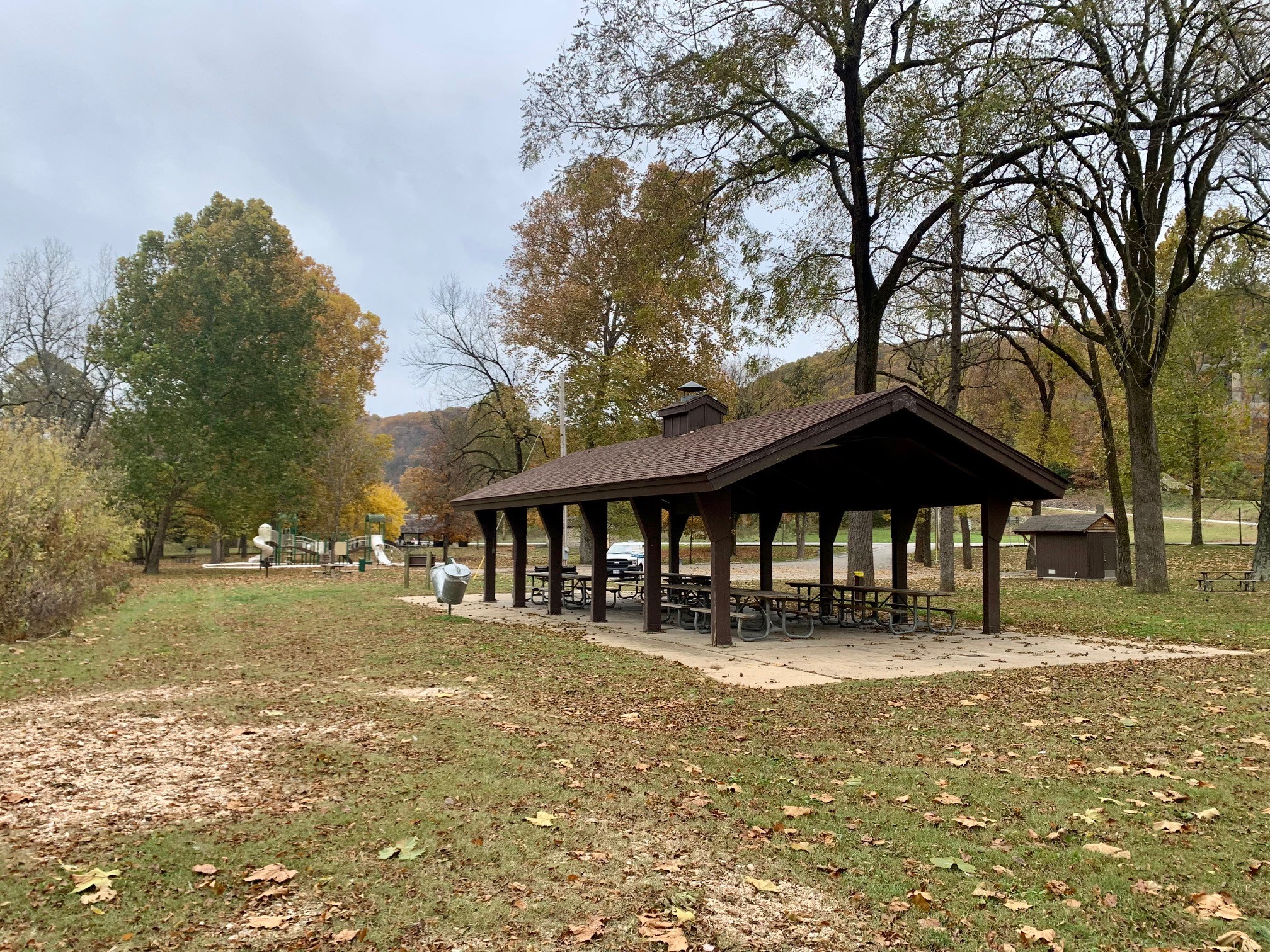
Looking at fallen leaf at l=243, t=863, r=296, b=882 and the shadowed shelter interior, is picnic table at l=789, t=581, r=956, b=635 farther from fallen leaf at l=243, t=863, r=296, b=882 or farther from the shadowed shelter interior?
fallen leaf at l=243, t=863, r=296, b=882

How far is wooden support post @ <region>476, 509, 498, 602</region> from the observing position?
61.2 ft

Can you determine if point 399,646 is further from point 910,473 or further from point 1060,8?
point 1060,8

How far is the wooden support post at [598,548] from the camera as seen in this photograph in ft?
46.1

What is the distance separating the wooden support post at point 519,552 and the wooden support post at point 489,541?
20.0 inches

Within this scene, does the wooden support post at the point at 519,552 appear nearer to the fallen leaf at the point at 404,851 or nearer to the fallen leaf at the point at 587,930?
the fallen leaf at the point at 404,851

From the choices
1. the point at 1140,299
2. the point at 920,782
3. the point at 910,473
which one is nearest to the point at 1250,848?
the point at 920,782

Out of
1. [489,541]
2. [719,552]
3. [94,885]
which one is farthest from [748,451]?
[489,541]

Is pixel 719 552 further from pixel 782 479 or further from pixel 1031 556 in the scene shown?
pixel 1031 556

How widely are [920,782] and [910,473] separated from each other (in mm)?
9687

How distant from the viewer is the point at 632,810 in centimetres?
475

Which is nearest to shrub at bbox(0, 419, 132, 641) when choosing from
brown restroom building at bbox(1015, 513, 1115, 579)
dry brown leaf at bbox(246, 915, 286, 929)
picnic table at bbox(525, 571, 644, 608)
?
picnic table at bbox(525, 571, 644, 608)

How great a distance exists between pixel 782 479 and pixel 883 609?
3.16 metres

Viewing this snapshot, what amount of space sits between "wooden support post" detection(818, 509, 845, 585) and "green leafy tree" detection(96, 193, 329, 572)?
2018 cm

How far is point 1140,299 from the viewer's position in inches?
669
